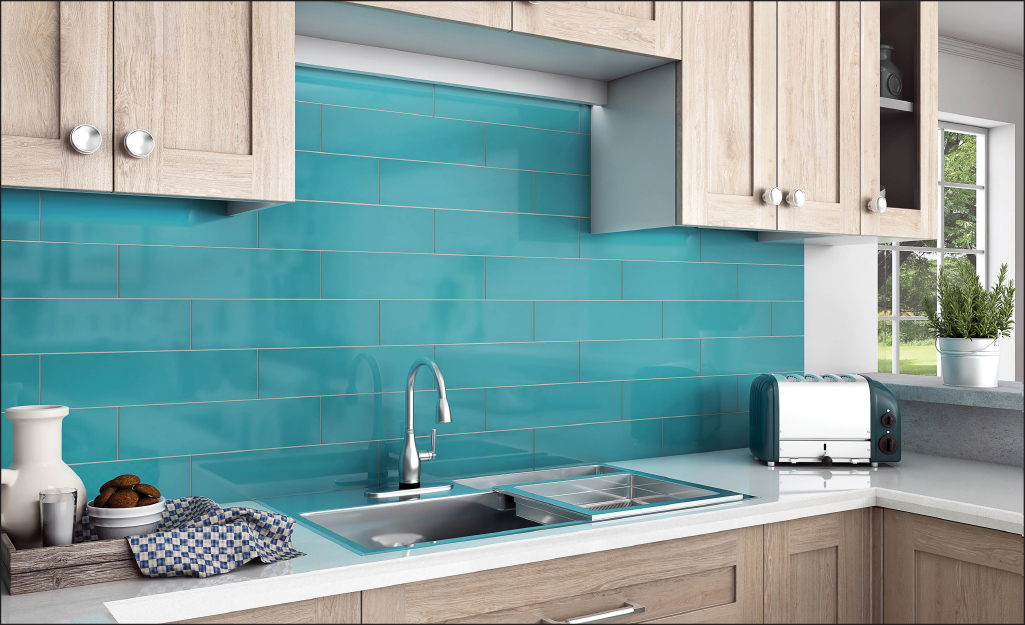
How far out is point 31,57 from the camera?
134 centimetres

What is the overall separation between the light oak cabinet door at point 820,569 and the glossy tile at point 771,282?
32.6 inches

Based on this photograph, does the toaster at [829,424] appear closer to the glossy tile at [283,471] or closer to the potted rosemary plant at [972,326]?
the potted rosemary plant at [972,326]

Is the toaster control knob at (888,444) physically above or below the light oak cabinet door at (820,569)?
above

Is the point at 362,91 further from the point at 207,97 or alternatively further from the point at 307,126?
A: the point at 207,97

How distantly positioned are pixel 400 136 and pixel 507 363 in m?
0.64

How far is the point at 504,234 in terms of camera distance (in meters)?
2.19

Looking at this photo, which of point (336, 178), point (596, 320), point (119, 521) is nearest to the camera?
point (119, 521)

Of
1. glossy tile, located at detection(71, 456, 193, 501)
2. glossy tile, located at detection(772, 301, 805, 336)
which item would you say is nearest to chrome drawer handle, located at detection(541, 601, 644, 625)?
glossy tile, located at detection(71, 456, 193, 501)

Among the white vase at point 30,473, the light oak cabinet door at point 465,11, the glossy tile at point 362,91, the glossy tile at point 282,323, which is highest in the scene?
the light oak cabinet door at point 465,11

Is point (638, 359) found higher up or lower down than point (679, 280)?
lower down

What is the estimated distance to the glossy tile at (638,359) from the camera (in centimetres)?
233

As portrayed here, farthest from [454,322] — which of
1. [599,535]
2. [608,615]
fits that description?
[608,615]

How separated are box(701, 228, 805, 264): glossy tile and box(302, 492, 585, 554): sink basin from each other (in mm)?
1033

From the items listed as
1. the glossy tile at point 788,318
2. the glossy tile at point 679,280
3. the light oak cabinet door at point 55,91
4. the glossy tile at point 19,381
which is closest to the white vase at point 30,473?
the glossy tile at point 19,381
